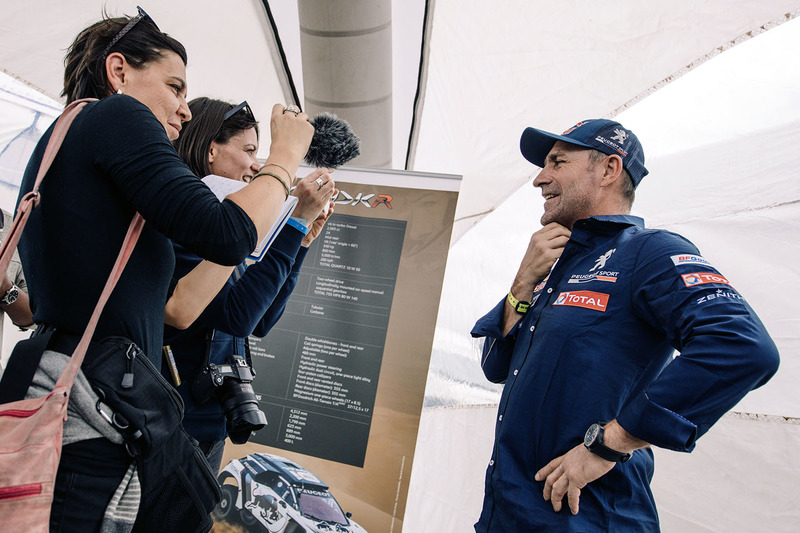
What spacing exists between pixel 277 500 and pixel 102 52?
1.78 metres

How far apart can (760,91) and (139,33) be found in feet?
7.07

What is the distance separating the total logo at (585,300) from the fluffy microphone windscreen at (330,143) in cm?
81

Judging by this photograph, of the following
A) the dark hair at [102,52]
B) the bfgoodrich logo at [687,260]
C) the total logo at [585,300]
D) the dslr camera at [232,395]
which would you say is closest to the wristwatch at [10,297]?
the dslr camera at [232,395]

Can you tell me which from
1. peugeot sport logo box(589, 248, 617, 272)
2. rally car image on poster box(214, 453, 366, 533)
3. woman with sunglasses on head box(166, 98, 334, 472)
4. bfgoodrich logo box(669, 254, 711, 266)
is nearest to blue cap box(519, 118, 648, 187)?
peugeot sport logo box(589, 248, 617, 272)

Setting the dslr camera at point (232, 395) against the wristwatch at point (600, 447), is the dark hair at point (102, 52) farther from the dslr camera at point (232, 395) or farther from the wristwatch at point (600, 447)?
the wristwatch at point (600, 447)

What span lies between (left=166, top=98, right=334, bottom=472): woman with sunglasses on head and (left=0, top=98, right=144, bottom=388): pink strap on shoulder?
0.46 meters

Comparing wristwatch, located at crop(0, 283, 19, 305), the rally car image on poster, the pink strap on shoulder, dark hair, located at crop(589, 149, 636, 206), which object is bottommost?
the rally car image on poster

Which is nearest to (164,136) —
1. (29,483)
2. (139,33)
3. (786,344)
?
(139,33)

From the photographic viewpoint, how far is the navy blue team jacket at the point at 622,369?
1013mm

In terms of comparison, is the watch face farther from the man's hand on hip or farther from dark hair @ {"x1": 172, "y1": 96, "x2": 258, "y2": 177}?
dark hair @ {"x1": 172, "y1": 96, "x2": 258, "y2": 177}

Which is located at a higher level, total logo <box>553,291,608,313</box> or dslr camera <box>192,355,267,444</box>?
total logo <box>553,291,608,313</box>

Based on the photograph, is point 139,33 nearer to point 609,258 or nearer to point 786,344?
point 609,258

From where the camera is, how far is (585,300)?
127 centimetres

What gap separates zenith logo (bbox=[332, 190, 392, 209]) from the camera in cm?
254
